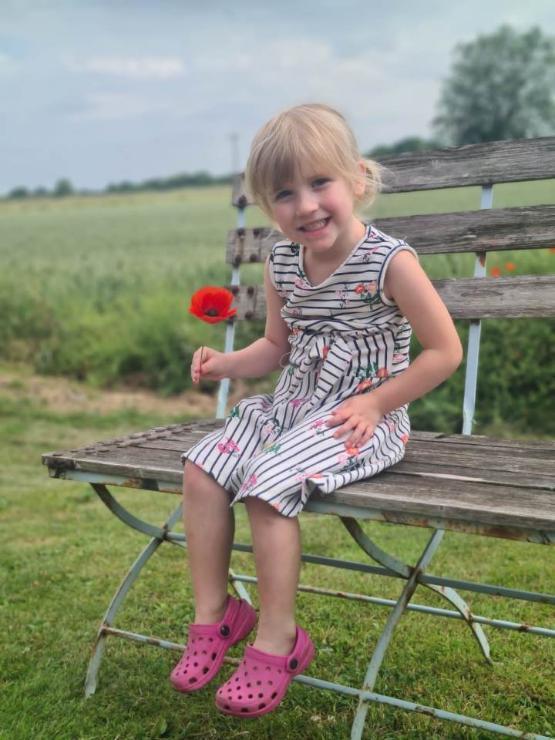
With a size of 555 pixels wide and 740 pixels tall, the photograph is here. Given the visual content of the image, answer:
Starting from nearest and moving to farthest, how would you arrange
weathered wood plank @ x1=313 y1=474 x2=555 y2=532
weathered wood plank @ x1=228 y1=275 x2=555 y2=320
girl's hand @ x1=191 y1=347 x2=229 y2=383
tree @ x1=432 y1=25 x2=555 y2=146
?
weathered wood plank @ x1=313 y1=474 x2=555 y2=532
girl's hand @ x1=191 y1=347 x2=229 y2=383
weathered wood plank @ x1=228 y1=275 x2=555 y2=320
tree @ x1=432 y1=25 x2=555 y2=146

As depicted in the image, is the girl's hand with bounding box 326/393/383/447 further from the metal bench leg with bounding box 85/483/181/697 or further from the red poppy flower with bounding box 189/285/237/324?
the metal bench leg with bounding box 85/483/181/697

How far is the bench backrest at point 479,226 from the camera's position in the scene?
261cm

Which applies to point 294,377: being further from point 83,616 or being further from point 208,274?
point 208,274

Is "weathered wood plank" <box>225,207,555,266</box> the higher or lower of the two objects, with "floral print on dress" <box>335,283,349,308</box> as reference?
higher

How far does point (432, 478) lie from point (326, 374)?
392 millimetres

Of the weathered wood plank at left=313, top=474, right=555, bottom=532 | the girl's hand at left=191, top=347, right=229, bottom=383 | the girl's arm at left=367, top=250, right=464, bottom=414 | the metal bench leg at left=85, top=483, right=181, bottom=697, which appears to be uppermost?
the girl's arm at left=367, top=250, right=464, bottom=414

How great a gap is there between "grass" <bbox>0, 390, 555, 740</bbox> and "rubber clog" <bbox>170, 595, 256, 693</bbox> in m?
0.35

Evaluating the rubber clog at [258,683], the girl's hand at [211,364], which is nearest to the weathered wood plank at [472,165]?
the girl's hand at [211,364]

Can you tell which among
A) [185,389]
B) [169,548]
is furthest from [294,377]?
[185,389]

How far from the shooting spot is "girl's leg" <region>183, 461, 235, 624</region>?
6.77ft

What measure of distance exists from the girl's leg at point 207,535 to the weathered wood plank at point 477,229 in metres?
1.11

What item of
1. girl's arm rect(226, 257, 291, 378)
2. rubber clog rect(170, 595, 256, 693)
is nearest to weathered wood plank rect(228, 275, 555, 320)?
girl's arm rect(226, 257, 291, 378)

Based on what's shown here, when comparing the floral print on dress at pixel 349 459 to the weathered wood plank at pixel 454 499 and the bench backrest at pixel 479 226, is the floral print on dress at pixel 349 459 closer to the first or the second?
the weathered wood plank at pixel 454 499

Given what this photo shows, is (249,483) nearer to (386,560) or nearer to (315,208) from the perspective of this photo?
(386,560)
